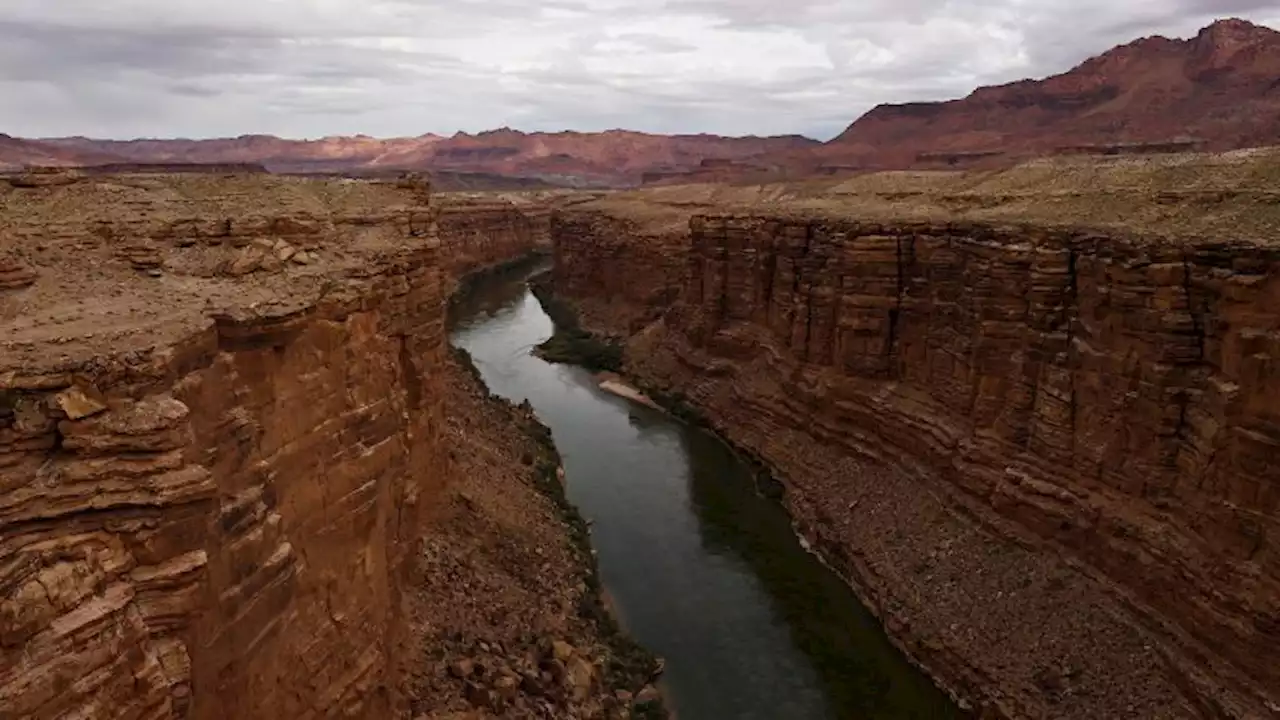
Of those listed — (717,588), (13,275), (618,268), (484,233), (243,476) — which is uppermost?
(13,275)

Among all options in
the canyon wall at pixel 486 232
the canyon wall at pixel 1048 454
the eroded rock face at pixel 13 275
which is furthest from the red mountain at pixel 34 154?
the eroded rock face at pixel 13 275

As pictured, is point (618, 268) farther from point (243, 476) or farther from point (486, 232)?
point (243, 476)

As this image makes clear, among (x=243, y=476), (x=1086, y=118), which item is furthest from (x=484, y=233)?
(x=243, y=476)

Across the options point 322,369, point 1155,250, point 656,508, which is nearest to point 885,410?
point 656,508

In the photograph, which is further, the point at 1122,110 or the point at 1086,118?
the point at 1086,118

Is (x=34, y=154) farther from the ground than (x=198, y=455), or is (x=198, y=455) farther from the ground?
(x=198, y=455)

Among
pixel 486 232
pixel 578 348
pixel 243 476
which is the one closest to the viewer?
pixel 243 476

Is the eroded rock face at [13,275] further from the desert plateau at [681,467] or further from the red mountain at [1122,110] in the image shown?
the red mountain at [1122,110]
